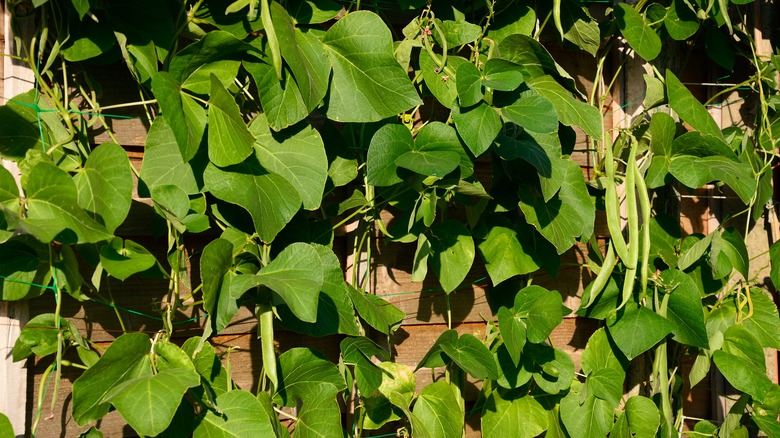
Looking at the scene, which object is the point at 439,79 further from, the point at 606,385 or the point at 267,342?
the point at 606,385

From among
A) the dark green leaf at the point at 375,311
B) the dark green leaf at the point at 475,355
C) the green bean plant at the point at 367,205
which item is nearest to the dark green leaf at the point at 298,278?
the green bean plant at the point at 367,205

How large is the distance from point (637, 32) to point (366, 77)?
699 mm

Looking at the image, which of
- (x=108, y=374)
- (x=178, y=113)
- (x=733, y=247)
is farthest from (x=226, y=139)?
(x=733, y=247)

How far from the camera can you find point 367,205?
54.9 inches

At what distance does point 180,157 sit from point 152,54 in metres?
0.18

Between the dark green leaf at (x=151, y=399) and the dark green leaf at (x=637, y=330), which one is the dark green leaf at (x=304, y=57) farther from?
the dark green leaf at (x=637, y=330)

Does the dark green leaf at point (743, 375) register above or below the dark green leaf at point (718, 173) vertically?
below

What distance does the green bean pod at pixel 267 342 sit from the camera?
1.18 m

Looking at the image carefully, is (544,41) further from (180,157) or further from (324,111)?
(180,157)

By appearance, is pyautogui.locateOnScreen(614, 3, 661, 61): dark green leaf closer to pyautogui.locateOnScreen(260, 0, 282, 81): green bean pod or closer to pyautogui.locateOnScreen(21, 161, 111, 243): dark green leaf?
pyautogui.locateOnScreen(260, 0, 282, 81): green bean pod

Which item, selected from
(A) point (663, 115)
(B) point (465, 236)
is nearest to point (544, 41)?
(A) point (663, 115)

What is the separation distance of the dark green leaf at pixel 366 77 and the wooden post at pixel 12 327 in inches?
20.4

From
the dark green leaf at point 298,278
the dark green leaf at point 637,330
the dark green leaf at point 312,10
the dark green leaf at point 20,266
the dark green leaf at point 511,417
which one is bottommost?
the dark green leaf at point 511,417

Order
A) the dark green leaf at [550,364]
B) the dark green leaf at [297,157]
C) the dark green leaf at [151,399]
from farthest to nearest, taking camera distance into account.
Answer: the dark green leaf at [550,364] → the dark green leaf at [297,157] → the dark green leaf at [151,399]
